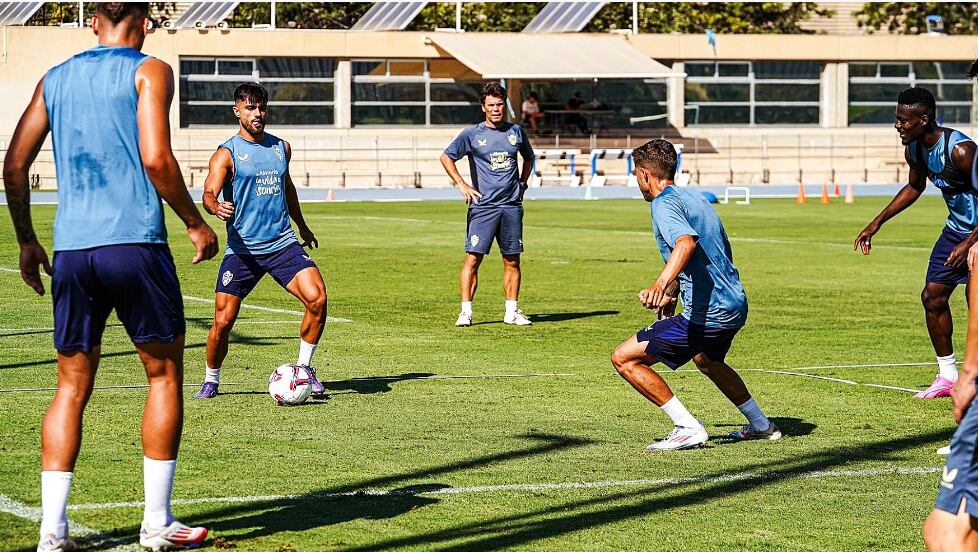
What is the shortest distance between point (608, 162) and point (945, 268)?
41232 mm

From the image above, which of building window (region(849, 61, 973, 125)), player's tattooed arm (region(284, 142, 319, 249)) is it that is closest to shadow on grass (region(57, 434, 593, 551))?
player's tattooed arm (region(284, 142, 319, 249))

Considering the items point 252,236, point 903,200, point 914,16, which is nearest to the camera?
point 252,236

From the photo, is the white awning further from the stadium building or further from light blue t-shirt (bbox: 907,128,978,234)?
light blue t-shirt (bbox: 907,128,978,234)

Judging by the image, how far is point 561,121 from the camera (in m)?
55.1

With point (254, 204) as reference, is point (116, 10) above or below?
above

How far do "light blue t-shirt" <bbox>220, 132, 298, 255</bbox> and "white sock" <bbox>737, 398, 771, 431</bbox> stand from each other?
10.8 feet

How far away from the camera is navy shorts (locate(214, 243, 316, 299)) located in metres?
10.7

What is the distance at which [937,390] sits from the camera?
10.9 metres

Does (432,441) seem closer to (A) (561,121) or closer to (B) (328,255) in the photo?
(B) (328,255)

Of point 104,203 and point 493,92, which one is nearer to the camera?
point 104,203

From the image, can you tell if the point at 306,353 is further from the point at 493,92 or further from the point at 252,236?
the point at 493,92

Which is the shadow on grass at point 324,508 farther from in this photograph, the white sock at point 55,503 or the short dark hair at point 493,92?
the short dark hair at point 493,92

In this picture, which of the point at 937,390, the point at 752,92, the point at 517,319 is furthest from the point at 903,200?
the point at 752,92

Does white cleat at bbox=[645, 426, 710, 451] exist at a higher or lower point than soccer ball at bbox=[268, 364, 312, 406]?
lower
